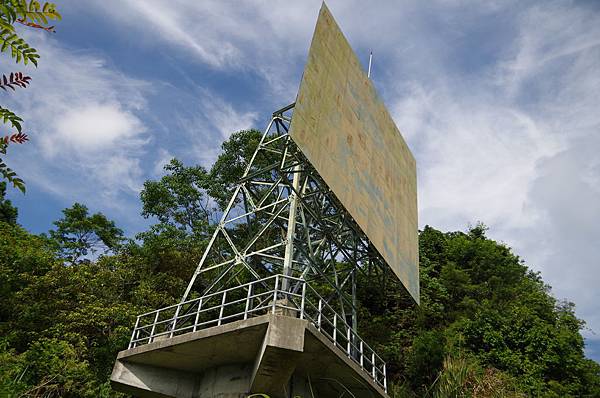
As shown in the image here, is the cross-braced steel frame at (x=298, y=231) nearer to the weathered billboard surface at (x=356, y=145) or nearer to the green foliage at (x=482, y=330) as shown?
the weathered billboard surface at (x=356, y=145)

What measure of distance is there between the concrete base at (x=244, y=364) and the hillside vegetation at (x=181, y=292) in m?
2.17

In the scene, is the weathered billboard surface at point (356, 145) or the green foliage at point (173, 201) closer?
the weathered billboard surface at point (356, 145)

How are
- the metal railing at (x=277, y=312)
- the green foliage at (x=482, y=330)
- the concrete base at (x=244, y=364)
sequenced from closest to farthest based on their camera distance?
the concrete base at (x=244, y=364), the metal railing at (x=277, y=312), the green foliage at (x=482, y=330)

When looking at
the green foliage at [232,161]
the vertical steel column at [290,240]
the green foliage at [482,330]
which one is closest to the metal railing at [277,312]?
the vertical steel column at [290,240]

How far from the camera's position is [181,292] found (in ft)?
66.0

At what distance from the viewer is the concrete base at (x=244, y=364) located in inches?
367

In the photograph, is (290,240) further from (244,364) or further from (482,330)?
(482,330)

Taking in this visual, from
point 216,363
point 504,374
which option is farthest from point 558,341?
point 216,363

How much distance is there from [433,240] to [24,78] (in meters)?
27.4

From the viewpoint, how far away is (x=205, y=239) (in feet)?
77.4

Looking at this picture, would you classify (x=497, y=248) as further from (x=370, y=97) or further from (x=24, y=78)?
(x=24, y=78)

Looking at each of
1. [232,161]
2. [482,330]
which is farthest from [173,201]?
[482,330]

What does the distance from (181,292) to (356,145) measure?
1001cm

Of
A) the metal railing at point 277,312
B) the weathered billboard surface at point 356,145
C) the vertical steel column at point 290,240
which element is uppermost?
the weathered billboard surface at point 356,145
